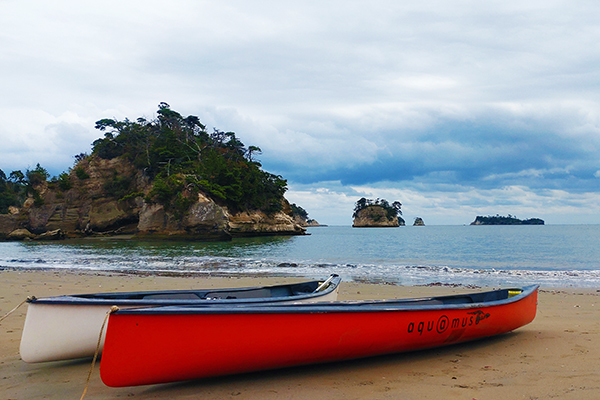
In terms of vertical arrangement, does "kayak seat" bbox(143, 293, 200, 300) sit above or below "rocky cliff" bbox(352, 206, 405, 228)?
below

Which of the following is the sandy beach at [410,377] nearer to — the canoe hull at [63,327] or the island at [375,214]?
the canoe hull at [63,327]

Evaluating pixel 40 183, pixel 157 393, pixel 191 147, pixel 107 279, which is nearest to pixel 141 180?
pixel 191 147

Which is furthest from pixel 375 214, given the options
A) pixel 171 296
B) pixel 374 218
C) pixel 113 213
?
pixel 171 296

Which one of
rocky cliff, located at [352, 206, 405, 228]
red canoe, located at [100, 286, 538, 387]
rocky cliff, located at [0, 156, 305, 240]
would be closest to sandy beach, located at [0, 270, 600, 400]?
red canoe, located at [100, 286, 538, 387]

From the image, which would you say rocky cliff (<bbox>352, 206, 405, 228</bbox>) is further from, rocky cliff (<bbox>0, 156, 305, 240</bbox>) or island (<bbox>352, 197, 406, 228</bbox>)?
rocky cliff (<bbox>0, 156, 305, 240</bbox>)

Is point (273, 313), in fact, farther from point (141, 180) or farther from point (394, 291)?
point (141, 180)

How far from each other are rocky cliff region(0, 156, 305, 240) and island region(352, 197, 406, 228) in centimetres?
8065

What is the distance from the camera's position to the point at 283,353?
13.6 feet

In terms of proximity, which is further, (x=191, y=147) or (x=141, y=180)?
(x=191, y=147)

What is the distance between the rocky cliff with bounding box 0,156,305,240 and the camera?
51625 millimetres

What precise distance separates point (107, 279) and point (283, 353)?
1152cm

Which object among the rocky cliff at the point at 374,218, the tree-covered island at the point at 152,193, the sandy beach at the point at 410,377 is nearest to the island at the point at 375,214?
the rocky cliff at the point at 374,218

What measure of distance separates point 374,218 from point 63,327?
139610mm

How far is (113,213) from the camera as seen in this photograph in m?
59.2
